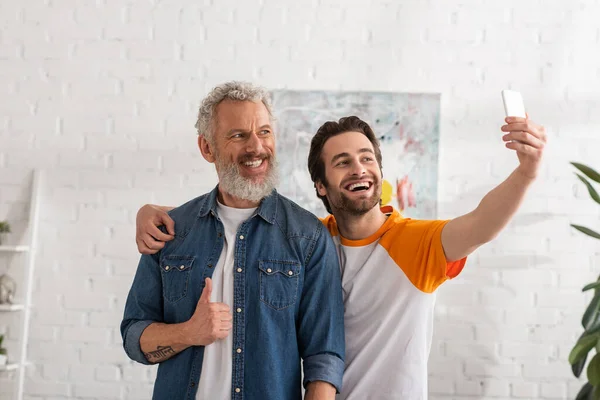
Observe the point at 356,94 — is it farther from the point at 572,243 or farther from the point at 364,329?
the point at 364,329

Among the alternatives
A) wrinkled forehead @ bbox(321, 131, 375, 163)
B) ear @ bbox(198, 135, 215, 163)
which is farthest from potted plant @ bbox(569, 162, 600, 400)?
ear @ bbox(198, 135, 215, 163)

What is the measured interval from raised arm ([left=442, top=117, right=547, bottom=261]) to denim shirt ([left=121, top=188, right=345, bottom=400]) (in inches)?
13.4

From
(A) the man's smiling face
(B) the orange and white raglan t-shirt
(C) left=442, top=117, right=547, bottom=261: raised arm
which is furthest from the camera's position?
(A) the man's smiling face

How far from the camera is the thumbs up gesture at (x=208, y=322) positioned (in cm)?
188

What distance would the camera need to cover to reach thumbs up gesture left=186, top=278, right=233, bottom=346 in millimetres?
1875

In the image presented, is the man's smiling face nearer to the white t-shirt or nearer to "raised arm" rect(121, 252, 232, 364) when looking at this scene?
the white t-shirt

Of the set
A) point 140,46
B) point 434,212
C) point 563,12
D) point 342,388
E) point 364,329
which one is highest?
point 563,12

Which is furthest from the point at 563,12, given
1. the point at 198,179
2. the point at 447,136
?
the point at 198,179

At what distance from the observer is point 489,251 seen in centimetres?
353

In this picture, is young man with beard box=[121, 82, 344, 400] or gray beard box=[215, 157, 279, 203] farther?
gray beard box=[215, 157, 279, 203]

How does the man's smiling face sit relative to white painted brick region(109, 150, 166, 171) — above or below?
below

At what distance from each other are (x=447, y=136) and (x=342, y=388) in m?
1.88

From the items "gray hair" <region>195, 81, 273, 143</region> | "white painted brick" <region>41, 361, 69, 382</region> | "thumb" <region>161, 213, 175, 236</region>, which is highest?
"gray hair" <region>195, 81, 273, 143</region>

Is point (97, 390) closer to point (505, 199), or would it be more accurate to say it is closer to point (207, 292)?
point (207, 292)
